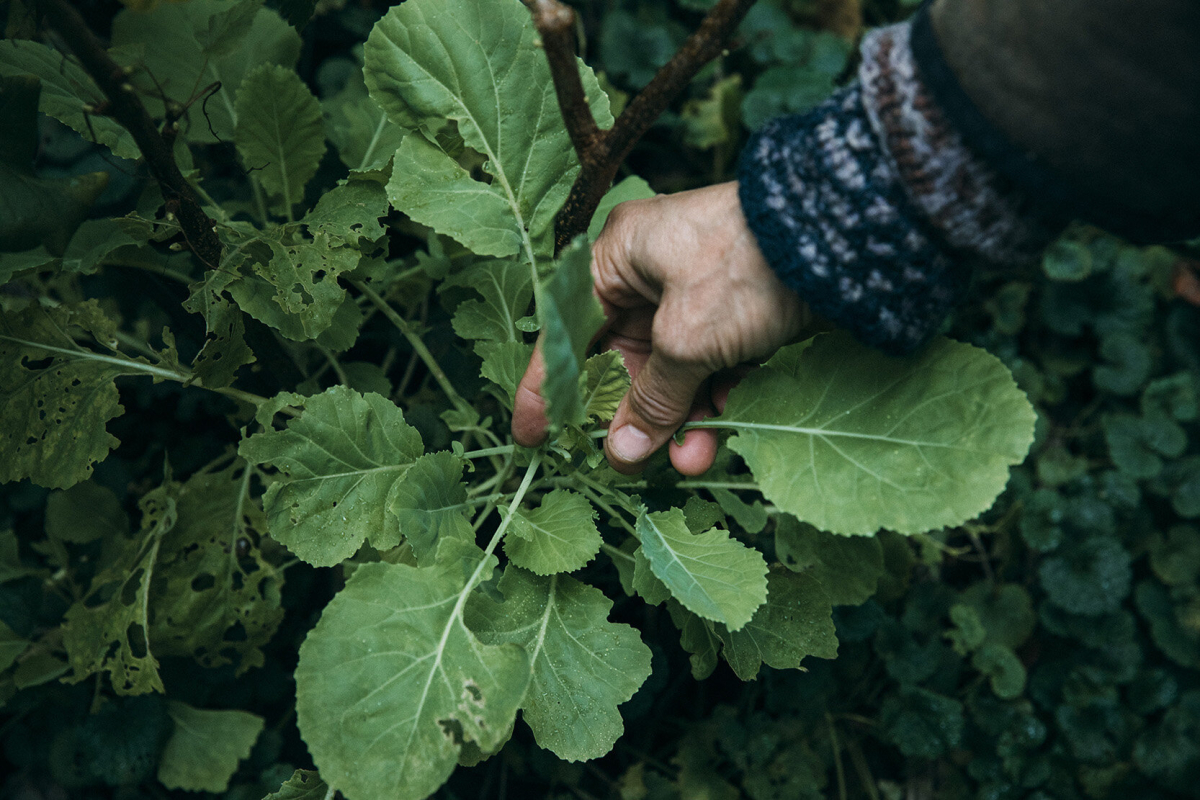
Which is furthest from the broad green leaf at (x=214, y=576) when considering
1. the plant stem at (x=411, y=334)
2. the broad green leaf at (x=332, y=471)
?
the plant stem at (x=411, y=334)

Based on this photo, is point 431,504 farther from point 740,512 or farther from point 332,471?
point 740,512

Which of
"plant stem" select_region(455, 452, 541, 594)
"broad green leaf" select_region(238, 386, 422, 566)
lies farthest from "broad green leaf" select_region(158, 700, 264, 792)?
"plant stem" select_region(455, 452, 541, 594)

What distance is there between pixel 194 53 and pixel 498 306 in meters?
0.73

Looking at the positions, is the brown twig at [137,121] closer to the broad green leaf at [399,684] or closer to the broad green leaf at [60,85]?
the broad green leaf at [60,85]

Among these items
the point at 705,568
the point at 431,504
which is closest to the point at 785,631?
the point at 705,568

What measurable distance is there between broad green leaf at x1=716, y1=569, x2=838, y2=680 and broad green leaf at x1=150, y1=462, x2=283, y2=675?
85 cm

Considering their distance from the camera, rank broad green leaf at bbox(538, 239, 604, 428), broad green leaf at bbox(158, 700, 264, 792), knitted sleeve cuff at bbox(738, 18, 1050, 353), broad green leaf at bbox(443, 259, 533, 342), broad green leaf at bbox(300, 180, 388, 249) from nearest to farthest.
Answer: broad green leaf at bbox(538, 239, 604, 428) → knitted sleeve cuff at bbox(738, 18, 1050, 353) → broad green leaf at bbox(300, 180, 388, 249) → broad green leaf at bbox(443, 259, 533, 342) → broad green leaf at bbox(158, 700, 264, 792)

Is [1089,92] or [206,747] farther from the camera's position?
[206,747]

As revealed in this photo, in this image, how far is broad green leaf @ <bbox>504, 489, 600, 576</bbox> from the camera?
3.38ft

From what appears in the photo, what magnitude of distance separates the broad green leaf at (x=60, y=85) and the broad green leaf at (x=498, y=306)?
1.83 ft

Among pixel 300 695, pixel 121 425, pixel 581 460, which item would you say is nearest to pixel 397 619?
pixel 300 695

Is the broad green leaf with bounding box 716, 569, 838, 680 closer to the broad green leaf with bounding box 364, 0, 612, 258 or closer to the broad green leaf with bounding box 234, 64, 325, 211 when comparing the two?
the broad green leaf with bounding box 364, 0, 612, 258

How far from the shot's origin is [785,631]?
1188 mm

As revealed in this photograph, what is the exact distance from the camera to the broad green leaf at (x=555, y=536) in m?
1.03
